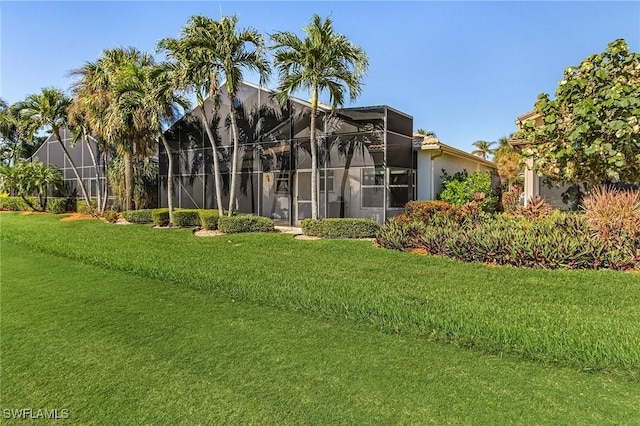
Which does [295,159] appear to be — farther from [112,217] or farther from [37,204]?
[37,204]

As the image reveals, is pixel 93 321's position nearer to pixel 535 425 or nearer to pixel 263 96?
pixel 535 425

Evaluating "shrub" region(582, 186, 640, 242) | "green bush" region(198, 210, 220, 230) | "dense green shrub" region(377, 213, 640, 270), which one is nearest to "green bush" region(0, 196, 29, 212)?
"green bush" region(198, 210, 220, 230)

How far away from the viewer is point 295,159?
14.7 metres

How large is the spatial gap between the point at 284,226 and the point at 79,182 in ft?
53.2

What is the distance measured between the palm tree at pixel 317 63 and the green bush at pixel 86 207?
1517cm

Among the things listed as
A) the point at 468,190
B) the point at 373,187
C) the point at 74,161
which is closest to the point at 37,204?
the point at 74,161

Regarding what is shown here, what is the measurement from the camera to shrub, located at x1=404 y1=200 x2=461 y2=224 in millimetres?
10125

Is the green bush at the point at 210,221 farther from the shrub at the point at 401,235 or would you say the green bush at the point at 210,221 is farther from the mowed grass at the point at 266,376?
the mowed grass at the point at 266,376

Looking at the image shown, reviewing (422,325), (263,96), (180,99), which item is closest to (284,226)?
→ (263,96)

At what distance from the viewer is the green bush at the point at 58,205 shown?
24.0 metres

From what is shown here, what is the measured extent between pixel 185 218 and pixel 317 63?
794 centimetres

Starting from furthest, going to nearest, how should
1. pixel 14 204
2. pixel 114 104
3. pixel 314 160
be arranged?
1. pixel 14 204
2. pixel 114 104
3. pixel 314 160

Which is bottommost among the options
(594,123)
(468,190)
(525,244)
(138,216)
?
(525,244)

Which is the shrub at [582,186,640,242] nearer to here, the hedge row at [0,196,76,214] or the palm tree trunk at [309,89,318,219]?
the palm tree trunk at [309,89,318,219]
